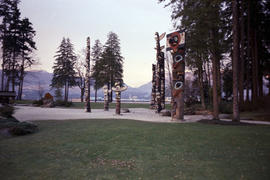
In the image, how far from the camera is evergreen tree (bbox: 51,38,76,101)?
4369 centimetres

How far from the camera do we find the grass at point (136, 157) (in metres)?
3.64

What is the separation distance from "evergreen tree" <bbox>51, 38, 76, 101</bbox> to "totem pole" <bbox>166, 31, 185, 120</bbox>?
36046 mm

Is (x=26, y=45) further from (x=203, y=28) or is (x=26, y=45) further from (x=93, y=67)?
(x=203, y=28)

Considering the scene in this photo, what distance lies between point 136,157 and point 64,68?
43.1 metres

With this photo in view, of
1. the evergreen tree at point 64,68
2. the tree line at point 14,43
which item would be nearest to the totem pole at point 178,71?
the tree line at point 14,43

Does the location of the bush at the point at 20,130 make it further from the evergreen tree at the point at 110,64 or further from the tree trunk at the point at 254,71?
the evergreen tree at the point at 110,64

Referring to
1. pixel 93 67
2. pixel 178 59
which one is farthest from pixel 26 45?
pixel 178 59

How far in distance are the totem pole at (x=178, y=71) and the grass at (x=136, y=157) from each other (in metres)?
5.15

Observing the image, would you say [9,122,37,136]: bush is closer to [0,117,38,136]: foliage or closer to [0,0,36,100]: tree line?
[0,117,38,136]: foliage

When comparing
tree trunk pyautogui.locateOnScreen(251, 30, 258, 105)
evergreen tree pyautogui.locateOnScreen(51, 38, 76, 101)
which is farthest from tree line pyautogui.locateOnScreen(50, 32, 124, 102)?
tree trunk pyautogui.locateOnScreen(251, 30, 258, 105)

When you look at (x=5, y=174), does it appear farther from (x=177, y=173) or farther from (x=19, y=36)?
(x=19, y=36)

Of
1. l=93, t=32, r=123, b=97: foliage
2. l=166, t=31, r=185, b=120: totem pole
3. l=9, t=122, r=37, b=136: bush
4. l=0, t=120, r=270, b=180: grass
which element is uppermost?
l=93, t=32, r=123, b=97: foliage

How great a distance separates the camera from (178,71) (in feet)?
39.7

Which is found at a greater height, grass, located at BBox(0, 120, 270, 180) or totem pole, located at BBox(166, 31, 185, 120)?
totem pole, located at BBox(166, 31, 185, 120)
